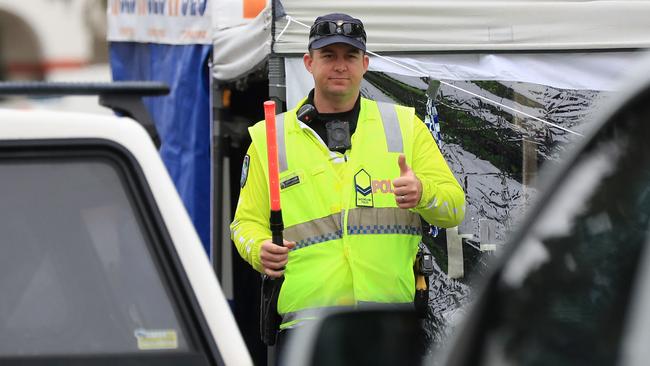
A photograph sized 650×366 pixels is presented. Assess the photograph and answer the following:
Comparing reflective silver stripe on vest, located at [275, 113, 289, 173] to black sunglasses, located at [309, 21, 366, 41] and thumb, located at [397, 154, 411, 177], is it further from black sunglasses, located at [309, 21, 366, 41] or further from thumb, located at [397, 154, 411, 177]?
thumb, located at [397, 154, 411, 177]

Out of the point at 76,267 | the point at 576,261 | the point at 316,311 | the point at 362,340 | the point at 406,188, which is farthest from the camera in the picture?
the point at 316,311

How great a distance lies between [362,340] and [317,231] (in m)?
2.68

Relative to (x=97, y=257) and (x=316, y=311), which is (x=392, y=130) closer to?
(x=316, y=311)

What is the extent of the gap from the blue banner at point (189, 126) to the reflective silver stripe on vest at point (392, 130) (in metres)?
2.80

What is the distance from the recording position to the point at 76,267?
118 inches

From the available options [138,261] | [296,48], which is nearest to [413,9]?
[296,48]

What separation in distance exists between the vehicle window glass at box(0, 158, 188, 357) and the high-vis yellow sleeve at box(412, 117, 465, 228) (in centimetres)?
172

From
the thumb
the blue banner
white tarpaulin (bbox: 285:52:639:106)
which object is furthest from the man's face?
the blue banner

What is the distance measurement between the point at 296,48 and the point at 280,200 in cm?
168

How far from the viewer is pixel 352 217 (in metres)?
4.65

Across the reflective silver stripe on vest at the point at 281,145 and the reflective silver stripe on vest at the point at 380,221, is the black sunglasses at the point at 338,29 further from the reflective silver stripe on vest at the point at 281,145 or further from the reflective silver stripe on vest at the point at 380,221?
the reflective silver stripe on vest at the point at 380,221

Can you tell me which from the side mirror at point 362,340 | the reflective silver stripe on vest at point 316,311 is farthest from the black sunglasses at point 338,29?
the side mirror at point 362,340

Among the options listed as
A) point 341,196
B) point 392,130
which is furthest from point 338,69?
point 341,196

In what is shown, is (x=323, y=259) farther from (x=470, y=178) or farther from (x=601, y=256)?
(x=601, y=256)
